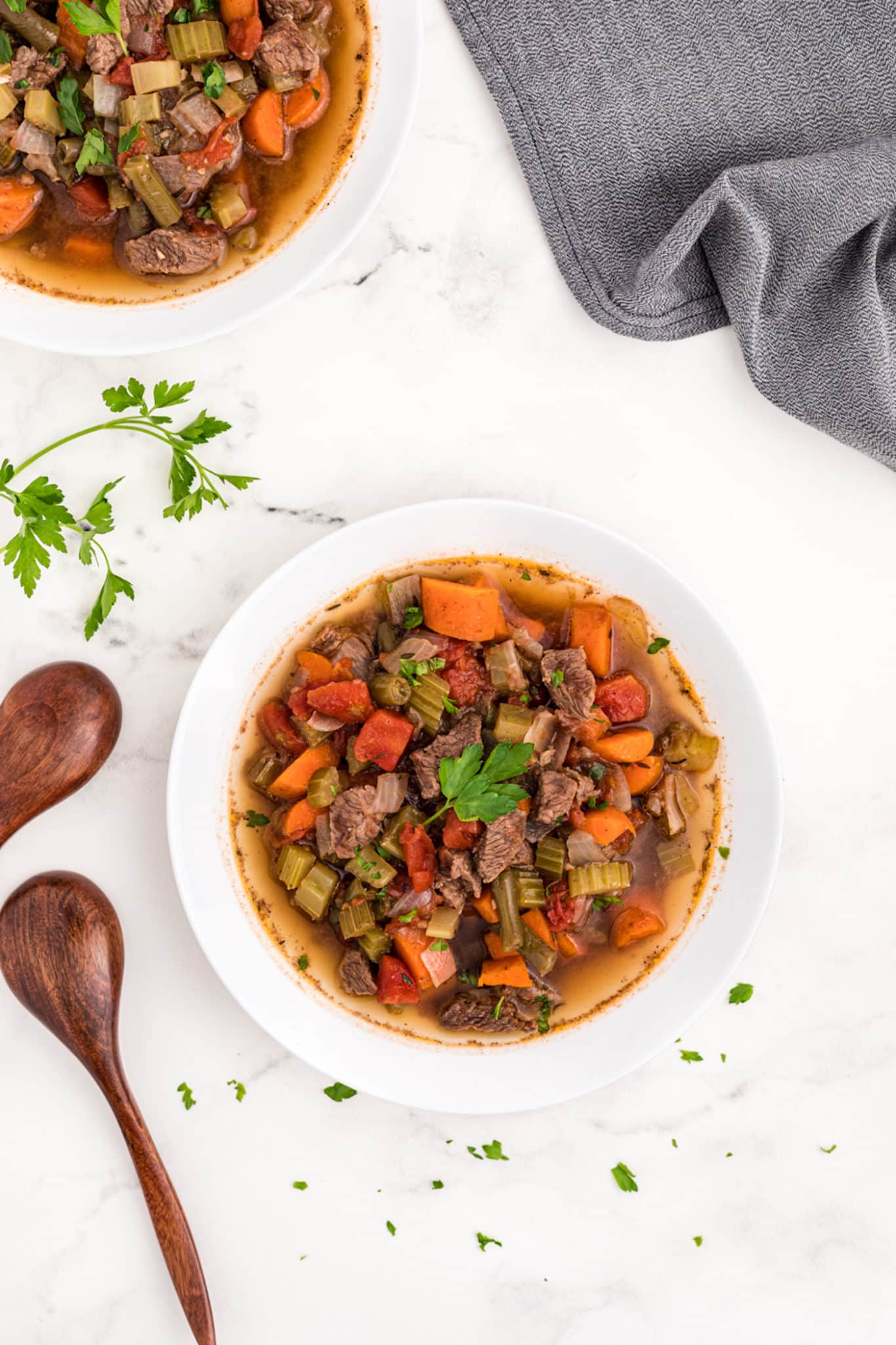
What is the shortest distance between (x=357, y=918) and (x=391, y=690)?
71 centimetres

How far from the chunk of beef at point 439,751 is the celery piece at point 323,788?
0.84ft

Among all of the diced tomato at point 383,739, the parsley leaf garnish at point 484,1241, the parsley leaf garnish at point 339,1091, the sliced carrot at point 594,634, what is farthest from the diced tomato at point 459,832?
the parsley leaf garnish at point 484,1241

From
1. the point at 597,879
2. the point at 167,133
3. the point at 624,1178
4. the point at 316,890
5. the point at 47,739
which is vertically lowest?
the point at 624,1178

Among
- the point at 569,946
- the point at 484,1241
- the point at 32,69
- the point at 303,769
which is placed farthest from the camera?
the point at 484,1241

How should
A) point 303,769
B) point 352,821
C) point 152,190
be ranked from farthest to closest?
point 303,769, point 352,821, point 152,190

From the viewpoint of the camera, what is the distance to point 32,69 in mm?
2627

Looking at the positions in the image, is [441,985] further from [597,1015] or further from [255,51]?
[255,51]

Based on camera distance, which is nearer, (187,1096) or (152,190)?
(152,190)

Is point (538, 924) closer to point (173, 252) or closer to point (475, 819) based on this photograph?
point (475, 819)

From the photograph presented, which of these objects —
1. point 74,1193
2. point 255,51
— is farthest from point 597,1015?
point 255,51

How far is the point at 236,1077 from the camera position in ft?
10.3

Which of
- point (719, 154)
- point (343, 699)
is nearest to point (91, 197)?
point (343, 699)

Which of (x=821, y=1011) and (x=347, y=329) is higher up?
(x=347, y=329)

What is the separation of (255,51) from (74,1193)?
3.59 meters
